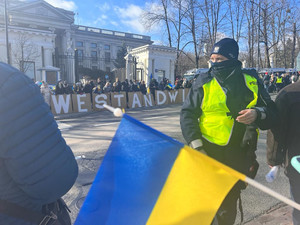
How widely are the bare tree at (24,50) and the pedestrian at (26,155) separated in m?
22.6

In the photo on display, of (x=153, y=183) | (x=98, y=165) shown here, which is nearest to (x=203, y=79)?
(x=153, y=183)

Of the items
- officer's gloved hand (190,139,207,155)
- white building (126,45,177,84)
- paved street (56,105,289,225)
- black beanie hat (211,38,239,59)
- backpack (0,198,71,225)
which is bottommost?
paved street (56,105,289,225)

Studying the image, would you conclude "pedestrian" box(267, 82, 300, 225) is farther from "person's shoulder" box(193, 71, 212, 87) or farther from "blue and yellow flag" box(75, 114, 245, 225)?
"blue and yellow flag" box(75, 114, 245, 225)

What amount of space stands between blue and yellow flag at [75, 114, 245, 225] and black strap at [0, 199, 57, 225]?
232mm

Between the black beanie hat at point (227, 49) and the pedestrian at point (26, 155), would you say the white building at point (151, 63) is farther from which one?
the pedestrian at point (26, 155)

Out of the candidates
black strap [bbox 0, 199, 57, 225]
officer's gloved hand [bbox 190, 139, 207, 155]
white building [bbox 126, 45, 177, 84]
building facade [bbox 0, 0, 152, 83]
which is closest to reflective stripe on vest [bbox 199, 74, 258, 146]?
officer's gloved hand [bbox 190, 139, 207, 155]

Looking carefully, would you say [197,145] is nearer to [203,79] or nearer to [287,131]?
[203,79]

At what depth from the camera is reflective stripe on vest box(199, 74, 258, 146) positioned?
7.00 feet

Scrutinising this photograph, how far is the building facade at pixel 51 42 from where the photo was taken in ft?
73.0

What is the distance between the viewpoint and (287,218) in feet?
9.68

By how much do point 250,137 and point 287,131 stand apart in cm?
40

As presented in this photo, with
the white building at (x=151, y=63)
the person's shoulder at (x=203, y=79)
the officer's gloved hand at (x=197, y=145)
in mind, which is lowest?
the officer's gloved hand at (x=197, y=145)

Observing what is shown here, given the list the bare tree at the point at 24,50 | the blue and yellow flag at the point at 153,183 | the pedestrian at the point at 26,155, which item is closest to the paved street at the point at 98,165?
the blue and yellow flag at the point at 153,183

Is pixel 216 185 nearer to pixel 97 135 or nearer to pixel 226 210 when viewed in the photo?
pixel 226 210
